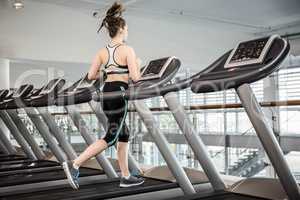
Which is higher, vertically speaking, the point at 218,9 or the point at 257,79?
the point at 218,9

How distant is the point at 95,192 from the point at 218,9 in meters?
5.07

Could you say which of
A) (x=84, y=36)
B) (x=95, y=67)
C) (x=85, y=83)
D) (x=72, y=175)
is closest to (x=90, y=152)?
(x=72, y=175)

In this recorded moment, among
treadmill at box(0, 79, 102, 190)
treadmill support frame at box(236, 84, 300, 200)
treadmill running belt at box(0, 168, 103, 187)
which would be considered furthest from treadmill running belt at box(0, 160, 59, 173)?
treadmill support frame at box(236, 84, 300, 200)

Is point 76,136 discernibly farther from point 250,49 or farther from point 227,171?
point 250,49

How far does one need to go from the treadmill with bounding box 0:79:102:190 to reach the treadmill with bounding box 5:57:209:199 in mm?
411

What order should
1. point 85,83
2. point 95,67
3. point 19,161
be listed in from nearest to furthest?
point 95,67, point 85,83, point 19,161

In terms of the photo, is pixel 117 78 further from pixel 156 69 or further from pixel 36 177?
pixel 36 177

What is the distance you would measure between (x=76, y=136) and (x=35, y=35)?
6.81 feet

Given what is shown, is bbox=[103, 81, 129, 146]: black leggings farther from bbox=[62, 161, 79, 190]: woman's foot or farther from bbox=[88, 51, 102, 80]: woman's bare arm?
bbox=[62, 161, 79, 190]: woman's foot

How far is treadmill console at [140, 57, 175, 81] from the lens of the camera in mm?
2793

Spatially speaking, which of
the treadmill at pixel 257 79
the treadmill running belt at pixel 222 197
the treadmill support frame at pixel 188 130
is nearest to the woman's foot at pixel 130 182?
the treadmill running belt at pixel 222 197

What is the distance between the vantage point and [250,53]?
2.26 m

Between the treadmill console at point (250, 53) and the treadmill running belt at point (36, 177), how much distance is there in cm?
241

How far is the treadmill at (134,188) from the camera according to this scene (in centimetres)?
274
